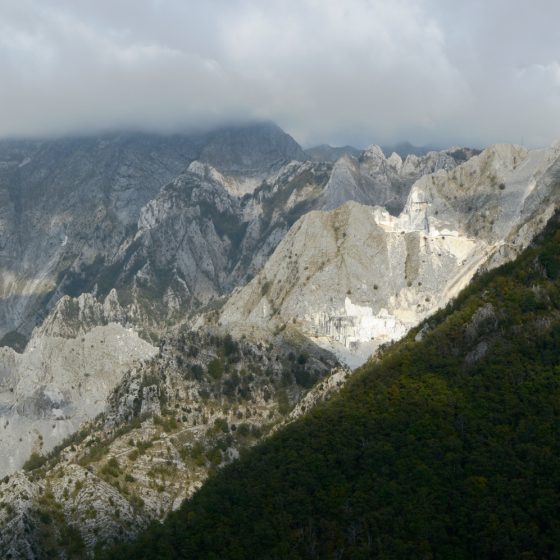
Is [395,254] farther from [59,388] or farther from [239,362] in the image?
[59,388]

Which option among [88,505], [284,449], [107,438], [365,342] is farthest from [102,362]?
[284,449]

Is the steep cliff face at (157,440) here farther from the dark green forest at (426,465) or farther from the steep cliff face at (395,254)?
the steep cliff face at (395,254)

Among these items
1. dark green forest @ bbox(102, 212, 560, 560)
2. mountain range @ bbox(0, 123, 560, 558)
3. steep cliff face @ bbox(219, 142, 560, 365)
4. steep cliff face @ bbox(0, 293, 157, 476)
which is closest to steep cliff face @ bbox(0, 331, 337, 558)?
mountain range @ bbox(0, 123, 560, 558)

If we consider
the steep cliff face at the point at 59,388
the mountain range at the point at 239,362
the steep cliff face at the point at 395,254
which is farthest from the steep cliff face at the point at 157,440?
the steep cliff face at the point at 59,388

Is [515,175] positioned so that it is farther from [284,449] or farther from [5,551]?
[5,551]

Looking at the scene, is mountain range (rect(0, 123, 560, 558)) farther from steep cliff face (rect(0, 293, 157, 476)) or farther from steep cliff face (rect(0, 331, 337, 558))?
steep cliff face (rect(0, 293, 157, 476))
